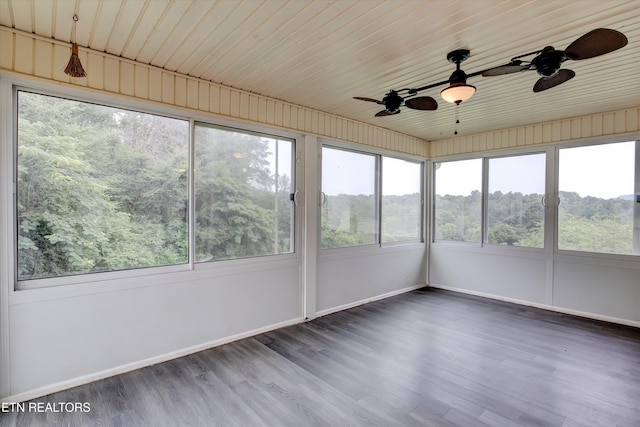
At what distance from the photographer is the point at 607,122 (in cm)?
412

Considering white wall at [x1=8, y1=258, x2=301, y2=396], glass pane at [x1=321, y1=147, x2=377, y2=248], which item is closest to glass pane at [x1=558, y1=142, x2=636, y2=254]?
glass pane at [x1=321, y1=147, x2=377, y2=248]

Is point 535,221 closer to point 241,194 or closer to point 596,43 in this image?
point 596,43

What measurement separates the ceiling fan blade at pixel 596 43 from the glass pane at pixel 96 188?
125 inches

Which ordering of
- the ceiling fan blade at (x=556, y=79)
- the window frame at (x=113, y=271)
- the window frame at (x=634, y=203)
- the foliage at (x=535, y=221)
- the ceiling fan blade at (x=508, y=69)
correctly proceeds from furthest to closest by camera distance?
the foliage at (x=535, y=221) < the window frame at (x=634, y=203) < the window frame at (x=113, y=271) < the ceiling fan blade at (x=556, y=79) < the ceiling fan blade at (x=508, y=69)

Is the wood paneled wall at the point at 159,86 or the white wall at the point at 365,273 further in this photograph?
the white wall at the point at 365,273

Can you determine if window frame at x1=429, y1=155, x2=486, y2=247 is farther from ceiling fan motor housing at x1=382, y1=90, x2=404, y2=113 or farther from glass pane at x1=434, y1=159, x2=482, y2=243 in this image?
ceiling fan motor housing at x1=382, y1=90, x2=404, y2=113

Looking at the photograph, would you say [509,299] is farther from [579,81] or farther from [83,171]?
[83,171]

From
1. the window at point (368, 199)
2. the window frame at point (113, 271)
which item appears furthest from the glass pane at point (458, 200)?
the window frame at point (113, 271)

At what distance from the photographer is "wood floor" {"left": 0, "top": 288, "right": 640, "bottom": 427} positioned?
220 cm

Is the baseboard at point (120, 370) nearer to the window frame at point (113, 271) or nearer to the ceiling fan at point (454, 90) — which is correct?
the window frame at point (113, 271)

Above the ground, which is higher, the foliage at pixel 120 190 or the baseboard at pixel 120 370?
the foliage at pixel 120 190

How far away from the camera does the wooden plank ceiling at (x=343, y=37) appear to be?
2.01m

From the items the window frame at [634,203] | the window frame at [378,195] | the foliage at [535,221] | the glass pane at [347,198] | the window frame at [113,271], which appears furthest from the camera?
the glass pane at [347,198]

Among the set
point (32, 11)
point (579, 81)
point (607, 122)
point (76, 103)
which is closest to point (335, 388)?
point (76, 103)
